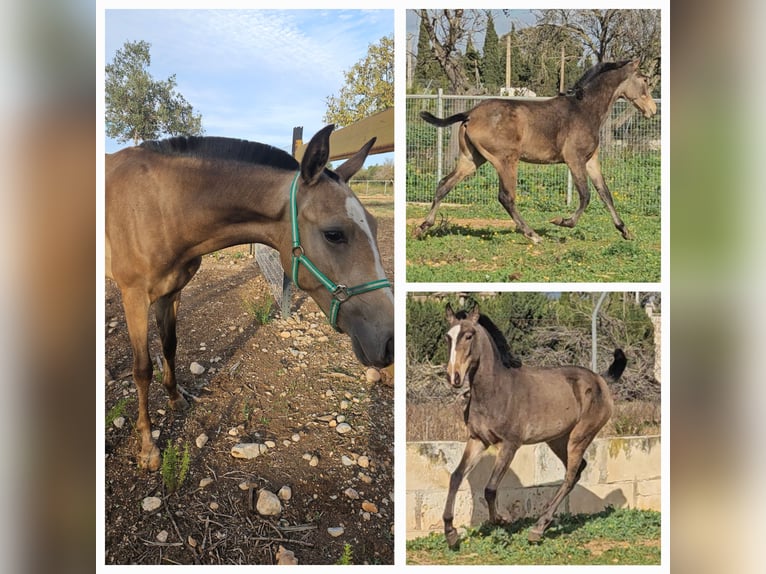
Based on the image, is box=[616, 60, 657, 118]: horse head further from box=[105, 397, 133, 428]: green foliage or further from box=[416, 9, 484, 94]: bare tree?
box=[105, 397, 133, 428]: green foliage

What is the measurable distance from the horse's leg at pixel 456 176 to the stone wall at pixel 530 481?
1088 mm

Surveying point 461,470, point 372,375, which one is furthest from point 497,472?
point 372,375

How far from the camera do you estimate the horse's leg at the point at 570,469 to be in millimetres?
2623

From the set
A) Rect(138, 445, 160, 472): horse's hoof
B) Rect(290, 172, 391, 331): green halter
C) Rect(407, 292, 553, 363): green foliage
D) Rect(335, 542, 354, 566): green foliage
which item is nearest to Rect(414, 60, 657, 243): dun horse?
Rect(407, 292, 553, 363): green foliage

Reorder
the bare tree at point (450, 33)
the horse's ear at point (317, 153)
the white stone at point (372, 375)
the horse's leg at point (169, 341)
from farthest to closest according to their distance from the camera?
1. the white stone at point (372, 375)
2. the horse's leg at point (169, 341)
3. the bare tree at point (450, 33)
4. the horse's ear at point (317, 153)

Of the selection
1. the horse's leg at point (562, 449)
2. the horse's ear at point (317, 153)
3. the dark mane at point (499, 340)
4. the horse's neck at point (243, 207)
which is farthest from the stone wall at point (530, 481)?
the horse's ear at point (317, 153)

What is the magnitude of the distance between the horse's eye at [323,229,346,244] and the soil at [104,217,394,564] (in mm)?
262

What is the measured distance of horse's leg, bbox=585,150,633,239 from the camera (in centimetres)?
265

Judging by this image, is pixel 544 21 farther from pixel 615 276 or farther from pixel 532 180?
pixel 615 276

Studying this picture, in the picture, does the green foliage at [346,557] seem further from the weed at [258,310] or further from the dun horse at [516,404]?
the weed at [258,310]

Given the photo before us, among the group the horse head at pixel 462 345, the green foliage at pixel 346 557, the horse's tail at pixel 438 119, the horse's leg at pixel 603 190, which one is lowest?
the green foliage at pixel 346 557

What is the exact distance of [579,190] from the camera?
266 centimetres

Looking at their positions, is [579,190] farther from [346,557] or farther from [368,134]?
[346,557]
